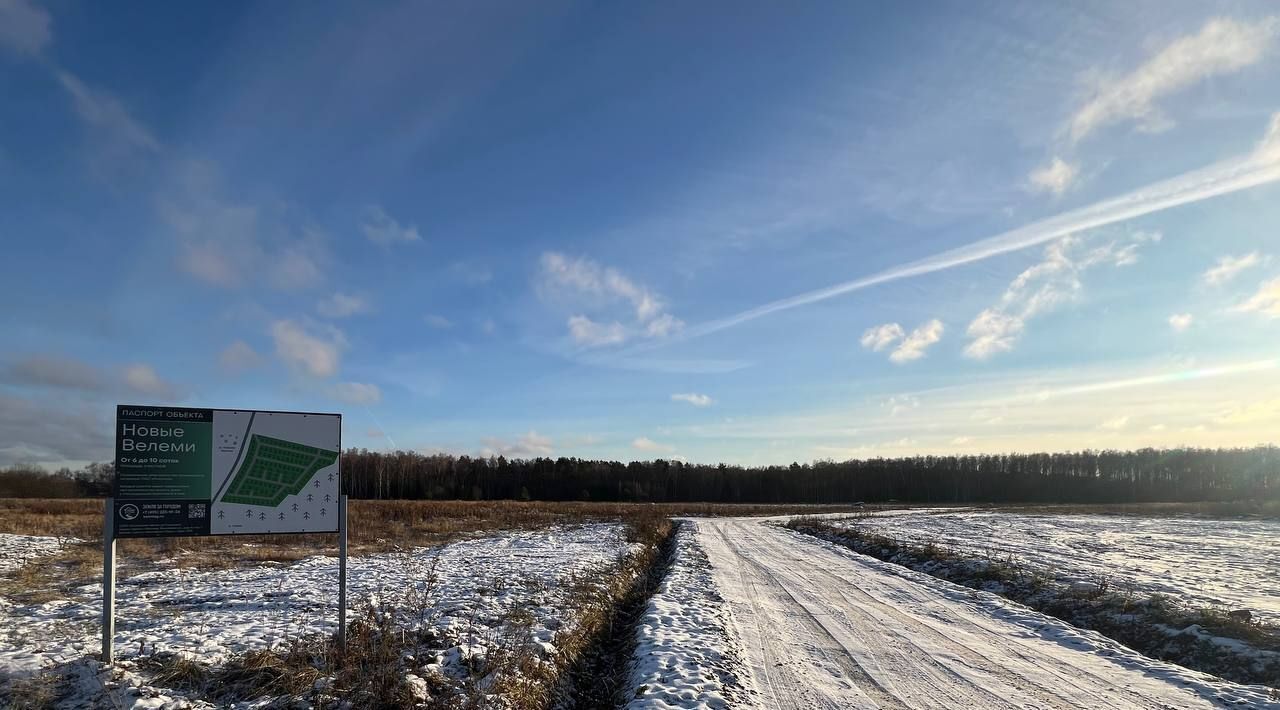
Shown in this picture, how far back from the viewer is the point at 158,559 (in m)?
17.8

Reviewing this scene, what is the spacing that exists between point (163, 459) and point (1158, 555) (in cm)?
2632

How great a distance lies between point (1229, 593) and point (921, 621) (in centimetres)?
750

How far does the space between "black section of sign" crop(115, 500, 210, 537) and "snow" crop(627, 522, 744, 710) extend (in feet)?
18.3

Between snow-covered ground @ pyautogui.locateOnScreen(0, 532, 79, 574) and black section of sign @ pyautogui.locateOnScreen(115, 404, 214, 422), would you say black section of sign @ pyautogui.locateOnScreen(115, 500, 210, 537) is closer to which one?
black section of sign @ pyautogui.locateOnScreen(115, 404, 214, 422)

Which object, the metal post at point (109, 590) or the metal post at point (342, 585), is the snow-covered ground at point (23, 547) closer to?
the metal post at point (109, 590)

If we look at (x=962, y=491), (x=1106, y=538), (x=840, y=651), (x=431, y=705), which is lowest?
(x=962, y=491)

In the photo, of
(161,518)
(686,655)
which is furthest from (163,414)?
(686,655)

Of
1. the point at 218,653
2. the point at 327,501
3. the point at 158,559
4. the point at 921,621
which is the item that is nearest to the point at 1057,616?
the point at 921,621

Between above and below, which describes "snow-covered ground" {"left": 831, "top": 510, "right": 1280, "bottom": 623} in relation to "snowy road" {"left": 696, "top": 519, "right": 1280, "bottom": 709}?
below

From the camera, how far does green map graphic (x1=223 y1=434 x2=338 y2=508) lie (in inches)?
308

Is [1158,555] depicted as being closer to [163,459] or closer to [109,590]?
[163,459]

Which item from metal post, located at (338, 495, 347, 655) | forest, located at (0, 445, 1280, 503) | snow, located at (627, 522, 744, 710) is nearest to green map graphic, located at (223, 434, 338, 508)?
metal post, located at (338, 495, 347, 655)

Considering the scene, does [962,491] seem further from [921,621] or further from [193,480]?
[193,480]

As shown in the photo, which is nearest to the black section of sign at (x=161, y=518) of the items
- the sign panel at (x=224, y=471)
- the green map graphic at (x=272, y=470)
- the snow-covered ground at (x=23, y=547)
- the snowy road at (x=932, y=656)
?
the sign panel at (x=224, y=471)
